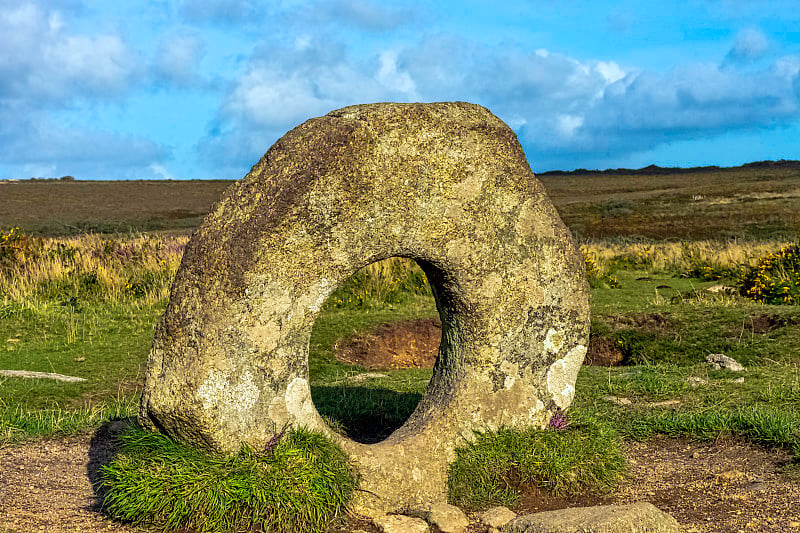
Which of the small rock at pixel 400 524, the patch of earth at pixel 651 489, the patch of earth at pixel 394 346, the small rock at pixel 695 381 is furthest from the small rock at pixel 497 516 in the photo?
the patch of earth at pixel 394 346

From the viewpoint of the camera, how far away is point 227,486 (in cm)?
444

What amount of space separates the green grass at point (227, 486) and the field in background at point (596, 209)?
28.0 meters

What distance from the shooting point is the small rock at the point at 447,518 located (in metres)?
4.73

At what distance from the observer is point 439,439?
5.27 meters

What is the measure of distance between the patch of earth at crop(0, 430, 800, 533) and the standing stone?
701 mm

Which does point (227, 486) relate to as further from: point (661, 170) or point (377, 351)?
point (661, 170)

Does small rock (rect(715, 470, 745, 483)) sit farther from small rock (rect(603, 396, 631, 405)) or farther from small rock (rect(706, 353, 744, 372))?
small rock (rect(706, 353, 744, 372))

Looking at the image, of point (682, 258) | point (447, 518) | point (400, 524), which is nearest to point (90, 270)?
point (400, 524)

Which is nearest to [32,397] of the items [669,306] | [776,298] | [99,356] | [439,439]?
[99,356]

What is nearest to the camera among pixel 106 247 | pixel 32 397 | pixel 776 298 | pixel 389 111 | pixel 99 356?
pixel 389 111

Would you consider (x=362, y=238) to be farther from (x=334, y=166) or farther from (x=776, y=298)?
(x=776, y=298)

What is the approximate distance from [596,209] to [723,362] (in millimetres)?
41070

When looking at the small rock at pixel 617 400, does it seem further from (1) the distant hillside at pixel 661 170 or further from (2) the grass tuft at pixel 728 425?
(1) the distant hillside at pixel 661 170

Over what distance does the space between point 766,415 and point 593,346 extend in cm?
463
